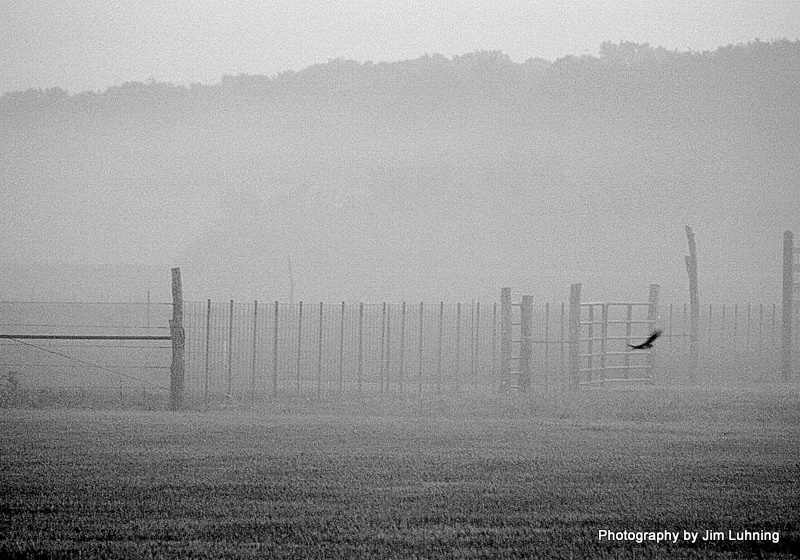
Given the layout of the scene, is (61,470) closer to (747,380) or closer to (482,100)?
(747,380)

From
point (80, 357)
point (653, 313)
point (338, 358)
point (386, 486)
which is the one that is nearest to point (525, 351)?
point (653, 313)

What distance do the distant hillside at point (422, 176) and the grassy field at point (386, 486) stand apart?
65139mm

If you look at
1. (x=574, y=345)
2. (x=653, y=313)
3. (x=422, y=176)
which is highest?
(x=422, y=176)

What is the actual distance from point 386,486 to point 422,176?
11542 cm

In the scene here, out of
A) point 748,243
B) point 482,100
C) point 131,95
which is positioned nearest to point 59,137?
point 131,95

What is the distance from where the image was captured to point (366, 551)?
30.7 feet

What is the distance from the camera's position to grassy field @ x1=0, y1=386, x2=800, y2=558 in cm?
962

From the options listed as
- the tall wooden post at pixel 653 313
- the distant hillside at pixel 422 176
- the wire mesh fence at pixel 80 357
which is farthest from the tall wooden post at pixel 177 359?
the distant hillside at pixel 422 176

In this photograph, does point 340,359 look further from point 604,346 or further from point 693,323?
point 693,323

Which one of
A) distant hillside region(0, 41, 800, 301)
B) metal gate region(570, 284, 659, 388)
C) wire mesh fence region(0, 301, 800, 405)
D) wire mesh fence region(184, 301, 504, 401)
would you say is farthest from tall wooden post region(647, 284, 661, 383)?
distant hillside region(0, 41, 800, 301)

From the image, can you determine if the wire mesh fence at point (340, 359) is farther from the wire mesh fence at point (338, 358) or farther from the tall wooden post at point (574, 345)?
the tall wooden post at point (574, 345)

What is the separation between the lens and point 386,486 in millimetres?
12344

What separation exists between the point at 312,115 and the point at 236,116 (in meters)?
9.54

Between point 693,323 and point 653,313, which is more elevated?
point 653,313
